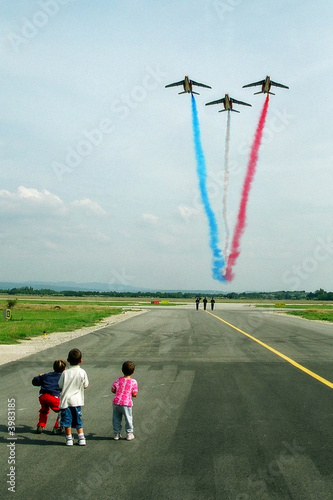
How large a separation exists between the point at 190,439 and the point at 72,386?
1.75m

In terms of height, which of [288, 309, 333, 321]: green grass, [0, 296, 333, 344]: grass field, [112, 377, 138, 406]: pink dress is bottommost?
[0, 296, 333, 344]: grass field

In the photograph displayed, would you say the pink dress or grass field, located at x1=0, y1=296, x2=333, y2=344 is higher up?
the pink dress

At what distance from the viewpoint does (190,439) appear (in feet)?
19.6

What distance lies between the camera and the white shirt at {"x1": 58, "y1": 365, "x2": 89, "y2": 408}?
19.5ft

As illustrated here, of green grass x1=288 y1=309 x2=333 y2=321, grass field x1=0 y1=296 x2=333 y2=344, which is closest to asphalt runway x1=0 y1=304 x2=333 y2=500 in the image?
grass field x1=0 y1=296 x2=333 y2=344

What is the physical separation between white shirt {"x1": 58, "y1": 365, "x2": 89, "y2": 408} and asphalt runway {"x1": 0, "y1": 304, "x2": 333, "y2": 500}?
0.55 m

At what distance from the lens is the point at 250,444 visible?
577 centimetres

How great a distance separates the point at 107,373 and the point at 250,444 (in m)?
6.13

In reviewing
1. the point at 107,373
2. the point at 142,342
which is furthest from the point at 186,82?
the point at 107,373

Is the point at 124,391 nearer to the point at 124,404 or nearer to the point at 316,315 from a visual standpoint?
the point at 124,404

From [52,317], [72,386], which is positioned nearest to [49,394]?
[72,386]

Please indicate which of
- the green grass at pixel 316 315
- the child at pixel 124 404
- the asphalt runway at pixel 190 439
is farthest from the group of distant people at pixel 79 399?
the green grass at pixel 316 315

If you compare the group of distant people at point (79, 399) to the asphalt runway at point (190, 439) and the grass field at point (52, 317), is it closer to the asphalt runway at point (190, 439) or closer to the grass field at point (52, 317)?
the asphalt runway at point (190, 439)

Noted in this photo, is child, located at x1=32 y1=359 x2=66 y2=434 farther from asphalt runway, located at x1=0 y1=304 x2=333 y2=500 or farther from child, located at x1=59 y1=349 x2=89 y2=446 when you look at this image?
child, located at x1=59 y1=349 x2=89 y2=446
